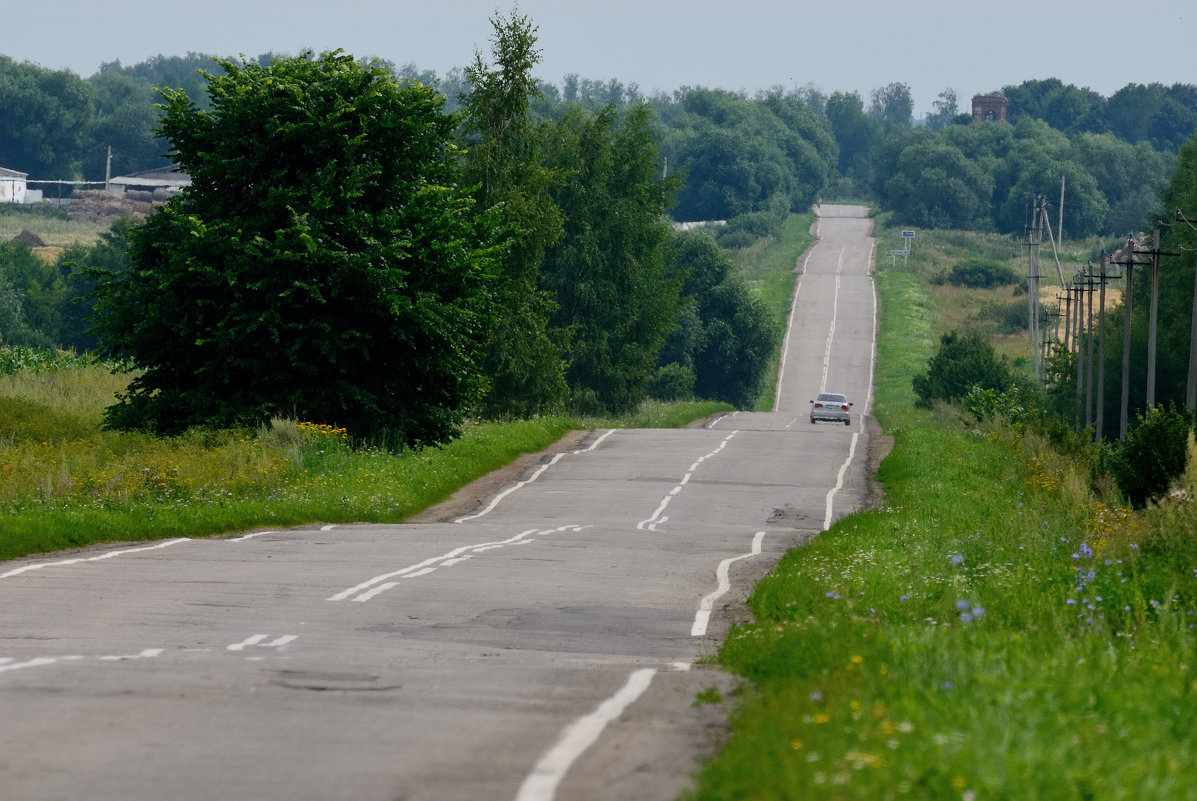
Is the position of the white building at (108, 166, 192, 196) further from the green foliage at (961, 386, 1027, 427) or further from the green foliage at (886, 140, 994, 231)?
the green foliage at (961, 386, 1027, 427)

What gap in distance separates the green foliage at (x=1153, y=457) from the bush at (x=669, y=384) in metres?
64.3

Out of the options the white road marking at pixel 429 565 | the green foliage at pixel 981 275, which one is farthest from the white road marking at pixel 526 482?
the green foliage at pixel 981 275

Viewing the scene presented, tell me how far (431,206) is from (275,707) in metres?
24.9

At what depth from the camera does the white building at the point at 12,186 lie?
160 m

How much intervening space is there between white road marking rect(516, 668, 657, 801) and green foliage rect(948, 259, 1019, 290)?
129 metres

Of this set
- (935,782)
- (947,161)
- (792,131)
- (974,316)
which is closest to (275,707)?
(935,782)

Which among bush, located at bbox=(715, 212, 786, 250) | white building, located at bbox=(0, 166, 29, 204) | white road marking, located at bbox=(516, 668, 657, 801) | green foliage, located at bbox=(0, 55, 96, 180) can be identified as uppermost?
green foliage, located at bbox=(0, 55, 96, 180)

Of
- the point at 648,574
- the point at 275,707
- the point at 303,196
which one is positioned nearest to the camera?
the point at 275,707

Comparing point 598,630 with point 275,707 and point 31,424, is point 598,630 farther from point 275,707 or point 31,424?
point 31,424

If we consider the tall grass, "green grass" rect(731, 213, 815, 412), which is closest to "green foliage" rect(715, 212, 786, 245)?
"green grass" rect(731, 213, 815, 412)

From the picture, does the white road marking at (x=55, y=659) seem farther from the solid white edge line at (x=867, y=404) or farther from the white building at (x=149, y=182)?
the white building at (x=149, y=182)

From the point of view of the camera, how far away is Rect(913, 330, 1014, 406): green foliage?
2977 inches

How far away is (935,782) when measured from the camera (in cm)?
618

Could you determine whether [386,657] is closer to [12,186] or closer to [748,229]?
[748,229]
